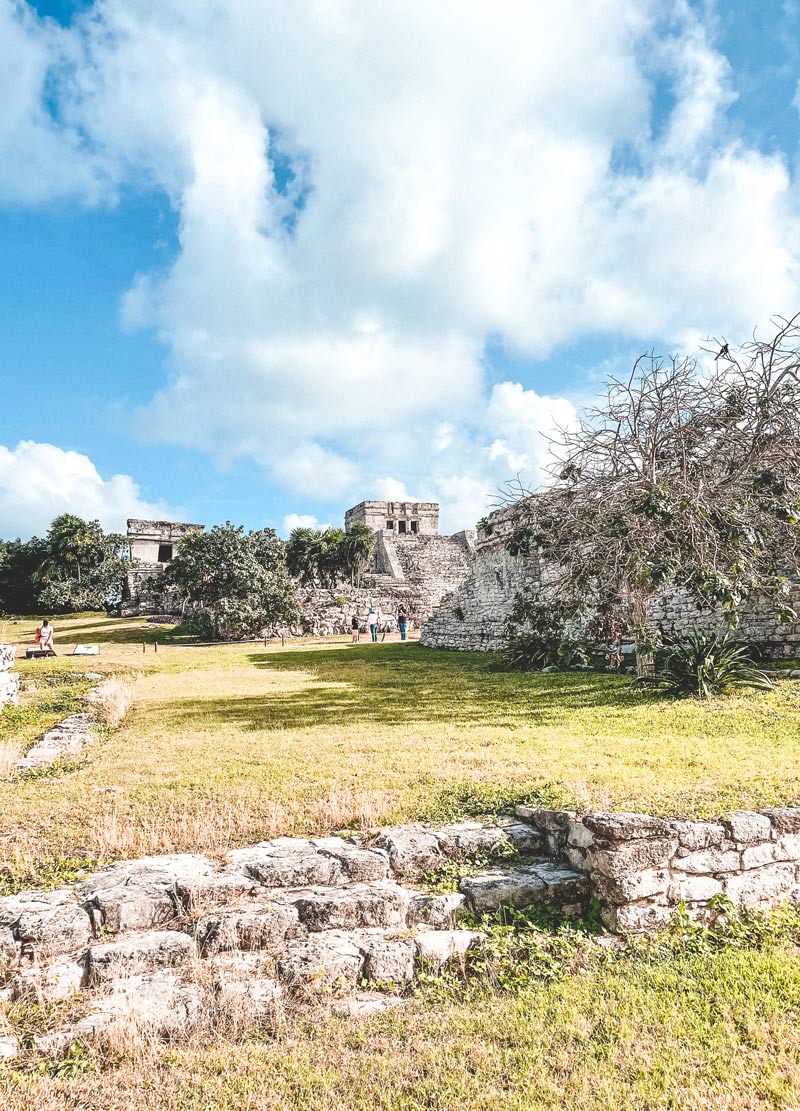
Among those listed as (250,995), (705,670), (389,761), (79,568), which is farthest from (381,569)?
(250,995)

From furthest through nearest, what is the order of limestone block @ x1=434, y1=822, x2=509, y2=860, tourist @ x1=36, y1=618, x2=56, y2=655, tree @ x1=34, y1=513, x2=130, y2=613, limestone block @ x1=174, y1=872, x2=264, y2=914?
tree @ x1=34, y1=513, x2=130, y2=613, tourist @ x1=36, y1=618, x2=56, y2=655, limestone block @ x1=434, y1=822, x2=509, y2=860, limestone block @ x1=174, y1=872, x2=264, y2=914

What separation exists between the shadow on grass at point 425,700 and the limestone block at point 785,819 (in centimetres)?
374

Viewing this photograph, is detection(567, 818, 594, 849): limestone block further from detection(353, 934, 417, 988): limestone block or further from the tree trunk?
the tree trunk

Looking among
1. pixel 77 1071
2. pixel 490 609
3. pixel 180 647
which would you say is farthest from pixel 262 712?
pixel 180 647

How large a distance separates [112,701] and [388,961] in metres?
7.41

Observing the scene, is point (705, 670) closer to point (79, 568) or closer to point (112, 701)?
point (112, 701)

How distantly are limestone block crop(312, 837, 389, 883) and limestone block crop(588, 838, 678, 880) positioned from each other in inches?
45.9

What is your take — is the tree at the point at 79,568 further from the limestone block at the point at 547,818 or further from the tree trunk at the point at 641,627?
the limestone block at the point at 547,818

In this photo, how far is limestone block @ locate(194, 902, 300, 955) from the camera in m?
3.09

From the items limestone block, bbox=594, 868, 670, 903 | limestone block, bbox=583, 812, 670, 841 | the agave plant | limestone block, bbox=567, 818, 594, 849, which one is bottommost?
limestone block, bbox=594, 868, 670, 903

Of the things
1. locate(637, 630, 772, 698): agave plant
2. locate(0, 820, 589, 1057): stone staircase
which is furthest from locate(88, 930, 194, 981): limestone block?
locate(637, 630, 772, 698): agave plant

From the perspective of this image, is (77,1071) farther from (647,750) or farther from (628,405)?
(628,405)

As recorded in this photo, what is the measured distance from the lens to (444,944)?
3.22 metres

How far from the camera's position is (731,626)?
7.70 metres
